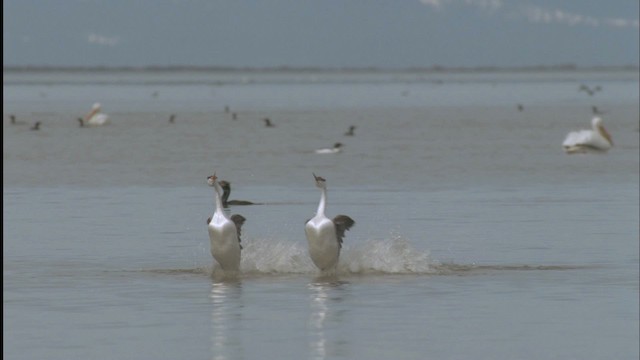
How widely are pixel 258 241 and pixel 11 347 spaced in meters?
5.65

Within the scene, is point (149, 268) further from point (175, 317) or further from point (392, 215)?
point (392, 215)

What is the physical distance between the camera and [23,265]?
17.7 metres

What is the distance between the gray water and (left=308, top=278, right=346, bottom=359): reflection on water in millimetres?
38

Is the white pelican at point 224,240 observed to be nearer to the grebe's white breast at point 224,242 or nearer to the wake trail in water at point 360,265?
the grebe's white breast at point 224,242

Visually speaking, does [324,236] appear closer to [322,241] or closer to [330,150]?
[322,241]

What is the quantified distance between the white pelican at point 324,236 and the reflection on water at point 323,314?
251 millimetres

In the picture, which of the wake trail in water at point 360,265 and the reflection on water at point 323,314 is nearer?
the reflection on water at point 323,314

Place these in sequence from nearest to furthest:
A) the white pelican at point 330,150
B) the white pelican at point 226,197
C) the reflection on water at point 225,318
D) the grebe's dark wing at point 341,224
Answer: the reflection on water at point 225,318 → the grebe's dark wing at point 341,224 → the white pelican at point 226,197 → the white pelican at point 330,150

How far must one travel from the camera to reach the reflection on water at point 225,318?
39.5ft

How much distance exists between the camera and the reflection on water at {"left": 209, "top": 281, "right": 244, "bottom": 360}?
1204 cm

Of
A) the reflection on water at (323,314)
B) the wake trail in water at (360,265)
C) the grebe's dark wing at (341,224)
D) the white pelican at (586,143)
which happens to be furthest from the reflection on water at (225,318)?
the white pelican at (586,143)

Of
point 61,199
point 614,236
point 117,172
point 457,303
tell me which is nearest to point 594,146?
point 117,172

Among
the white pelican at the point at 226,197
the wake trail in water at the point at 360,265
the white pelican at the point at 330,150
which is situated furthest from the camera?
the white pelican at the point at 330,150

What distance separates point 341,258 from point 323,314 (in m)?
3.35
